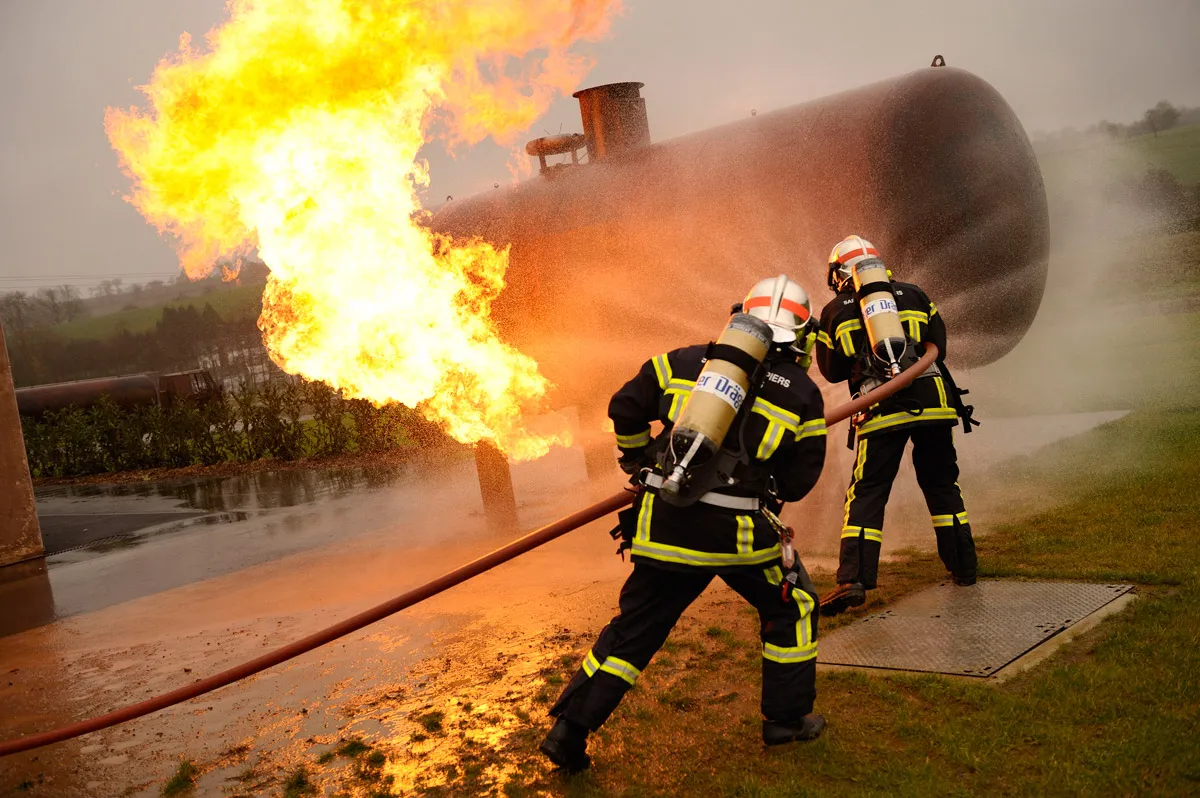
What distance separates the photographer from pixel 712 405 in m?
3.51

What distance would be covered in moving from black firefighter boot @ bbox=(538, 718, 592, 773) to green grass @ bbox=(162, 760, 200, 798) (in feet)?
5.20

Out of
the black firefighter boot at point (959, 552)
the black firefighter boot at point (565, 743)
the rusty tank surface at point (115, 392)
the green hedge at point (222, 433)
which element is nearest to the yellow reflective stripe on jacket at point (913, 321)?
the black firefighter boot at point (959, 552)

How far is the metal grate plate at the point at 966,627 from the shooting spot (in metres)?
4.34

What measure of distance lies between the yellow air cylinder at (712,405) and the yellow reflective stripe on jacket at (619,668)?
24.9 inches

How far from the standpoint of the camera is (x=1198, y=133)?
55.2 feet

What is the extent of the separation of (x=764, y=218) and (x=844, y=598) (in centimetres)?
331

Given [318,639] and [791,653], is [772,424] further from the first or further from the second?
[318,639]

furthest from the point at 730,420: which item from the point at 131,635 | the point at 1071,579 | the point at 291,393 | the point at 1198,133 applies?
the point at 1198,133

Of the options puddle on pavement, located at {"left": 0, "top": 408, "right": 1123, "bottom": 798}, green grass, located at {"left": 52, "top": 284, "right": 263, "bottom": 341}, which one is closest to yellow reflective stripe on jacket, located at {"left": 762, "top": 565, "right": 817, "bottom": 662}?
puddle on pavement, located at {"left": 0, "top": 408, "right": 1123, "bottom": 798}

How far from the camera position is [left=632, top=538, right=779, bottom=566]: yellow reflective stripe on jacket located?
3.62 metres

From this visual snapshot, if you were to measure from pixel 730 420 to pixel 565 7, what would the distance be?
6953 mm

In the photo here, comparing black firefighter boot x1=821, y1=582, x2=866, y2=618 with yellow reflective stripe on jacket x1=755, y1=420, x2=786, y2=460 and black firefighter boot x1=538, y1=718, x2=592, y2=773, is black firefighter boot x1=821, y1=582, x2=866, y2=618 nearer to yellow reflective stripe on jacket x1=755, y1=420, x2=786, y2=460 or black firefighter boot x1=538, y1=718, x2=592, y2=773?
yellow reflective stripe on jacket x1=755, y1=420, x2=786, y2=460

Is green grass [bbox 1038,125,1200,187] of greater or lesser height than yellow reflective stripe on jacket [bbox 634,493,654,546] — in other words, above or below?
above

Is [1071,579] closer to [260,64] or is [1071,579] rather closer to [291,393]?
[260,64]
